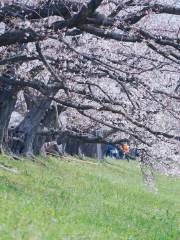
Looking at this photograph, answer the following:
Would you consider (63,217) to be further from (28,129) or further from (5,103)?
(28,129)

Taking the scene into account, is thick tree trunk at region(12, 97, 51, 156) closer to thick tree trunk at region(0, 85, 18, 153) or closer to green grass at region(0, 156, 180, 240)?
thick tree trunk at region(0, 85, 18, 153)

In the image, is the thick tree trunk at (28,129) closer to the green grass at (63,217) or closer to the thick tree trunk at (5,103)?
the thick tree trunk at (5,103)

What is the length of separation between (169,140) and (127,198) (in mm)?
5678

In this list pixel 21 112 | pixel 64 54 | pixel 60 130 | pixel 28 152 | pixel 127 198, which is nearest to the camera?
pixel 64 54

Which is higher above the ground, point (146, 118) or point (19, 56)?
point (19, 56)

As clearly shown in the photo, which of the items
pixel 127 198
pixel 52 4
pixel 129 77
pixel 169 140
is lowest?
pixel 127 198

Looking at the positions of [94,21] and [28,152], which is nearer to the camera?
[94,21]

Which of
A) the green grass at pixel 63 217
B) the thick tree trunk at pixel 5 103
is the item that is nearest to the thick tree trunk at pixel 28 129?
the thick tree trunk at pixel 5 103

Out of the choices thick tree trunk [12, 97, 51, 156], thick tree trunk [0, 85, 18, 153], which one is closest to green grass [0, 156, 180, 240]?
thick tree trunk [0, 85, 18, 153]

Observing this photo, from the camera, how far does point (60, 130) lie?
28875mm

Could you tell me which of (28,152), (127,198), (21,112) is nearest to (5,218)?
(127,198)

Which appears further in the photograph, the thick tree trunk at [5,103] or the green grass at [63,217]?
the thick tree trunk at [5,103]

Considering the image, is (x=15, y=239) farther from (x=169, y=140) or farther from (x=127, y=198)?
(x=127, y=198)

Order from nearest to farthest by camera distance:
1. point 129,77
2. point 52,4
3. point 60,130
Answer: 1. point 52,4
2. point 129,77
3. point 60,130
